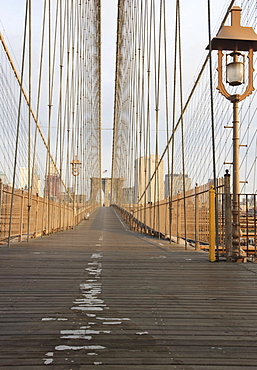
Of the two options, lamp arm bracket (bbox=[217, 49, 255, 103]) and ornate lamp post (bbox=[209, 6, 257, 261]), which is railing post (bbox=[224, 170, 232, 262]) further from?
lamp arm bracket (bbox=[217, 49, 255, 103])

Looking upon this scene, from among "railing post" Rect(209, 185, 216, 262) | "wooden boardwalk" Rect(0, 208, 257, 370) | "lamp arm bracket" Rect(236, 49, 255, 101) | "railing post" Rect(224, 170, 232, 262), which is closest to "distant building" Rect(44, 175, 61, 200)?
"lamp arm bracket" Rect(236, 49, 255, 101)

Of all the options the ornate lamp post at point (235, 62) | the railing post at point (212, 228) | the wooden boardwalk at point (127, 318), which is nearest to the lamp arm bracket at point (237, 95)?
the ornate lamp post at point (235, 62)

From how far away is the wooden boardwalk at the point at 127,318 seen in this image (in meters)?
1.19

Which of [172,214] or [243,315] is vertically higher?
[172,214]

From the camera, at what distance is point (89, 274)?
2.72m

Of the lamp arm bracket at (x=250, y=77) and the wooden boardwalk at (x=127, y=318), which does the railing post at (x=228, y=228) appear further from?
the lamp arm bracket at (x=250, y=77)

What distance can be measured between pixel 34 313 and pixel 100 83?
126ft

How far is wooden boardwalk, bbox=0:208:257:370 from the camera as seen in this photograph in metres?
1.19

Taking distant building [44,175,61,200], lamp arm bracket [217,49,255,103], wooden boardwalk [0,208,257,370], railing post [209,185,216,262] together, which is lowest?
wooden boardwalk [0,208,257,370]

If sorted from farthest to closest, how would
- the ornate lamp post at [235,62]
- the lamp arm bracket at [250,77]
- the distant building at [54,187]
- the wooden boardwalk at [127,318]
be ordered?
the distant building at [54,187]
the lamp arm bracket at [250,77]
the ornate lamp post at [235,62]
the wooden boardwalk at [127,318]

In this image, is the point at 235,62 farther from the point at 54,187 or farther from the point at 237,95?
the point at 54,187

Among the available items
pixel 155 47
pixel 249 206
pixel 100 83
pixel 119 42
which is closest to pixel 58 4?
pixel 155 47

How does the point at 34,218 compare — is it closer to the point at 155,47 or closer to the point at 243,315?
the point at 243,315

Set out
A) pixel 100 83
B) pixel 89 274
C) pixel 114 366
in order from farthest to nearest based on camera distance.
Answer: pixel 100 83 → pixel 89 274 → pixel 114 366
